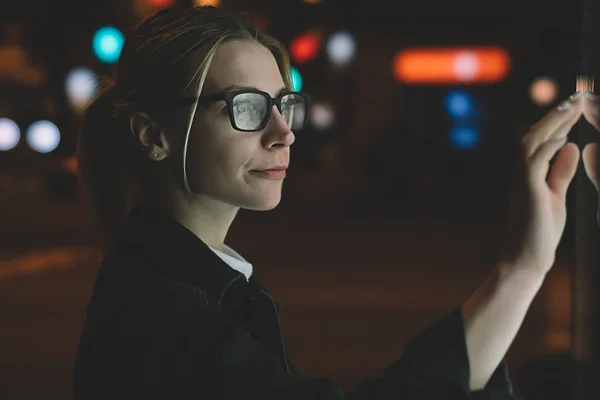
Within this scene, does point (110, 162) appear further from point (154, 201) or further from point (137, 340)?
point (137, 340)

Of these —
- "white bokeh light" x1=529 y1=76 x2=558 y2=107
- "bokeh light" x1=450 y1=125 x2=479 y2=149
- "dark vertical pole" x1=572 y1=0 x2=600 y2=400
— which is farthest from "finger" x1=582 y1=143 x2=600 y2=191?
"bokeh light" x1=450 y1=125 x2=479 y2=149

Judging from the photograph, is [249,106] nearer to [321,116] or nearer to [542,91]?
[542,91]

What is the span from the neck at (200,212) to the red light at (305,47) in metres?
9.60

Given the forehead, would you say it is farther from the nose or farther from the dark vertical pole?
the dark vertical pole

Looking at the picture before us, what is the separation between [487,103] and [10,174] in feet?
50.9

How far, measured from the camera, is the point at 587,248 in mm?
1484

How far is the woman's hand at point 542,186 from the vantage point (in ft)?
5.41

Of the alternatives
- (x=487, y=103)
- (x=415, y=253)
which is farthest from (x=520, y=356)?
(x=487, y=103)

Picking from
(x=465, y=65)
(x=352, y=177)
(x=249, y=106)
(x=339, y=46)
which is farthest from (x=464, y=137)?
(x=249, y=106)

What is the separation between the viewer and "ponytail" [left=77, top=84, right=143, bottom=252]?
1.97 metres

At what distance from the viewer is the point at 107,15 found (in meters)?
9.10

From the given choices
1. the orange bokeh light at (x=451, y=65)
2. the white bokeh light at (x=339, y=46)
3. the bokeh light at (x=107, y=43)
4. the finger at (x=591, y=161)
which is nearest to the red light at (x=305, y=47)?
the bokeh light at (x=107, y=43)

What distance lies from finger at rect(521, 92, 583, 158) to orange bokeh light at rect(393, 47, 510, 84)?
27.9m

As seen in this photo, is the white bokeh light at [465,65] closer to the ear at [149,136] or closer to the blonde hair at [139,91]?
the blonde hair at [139,91]
